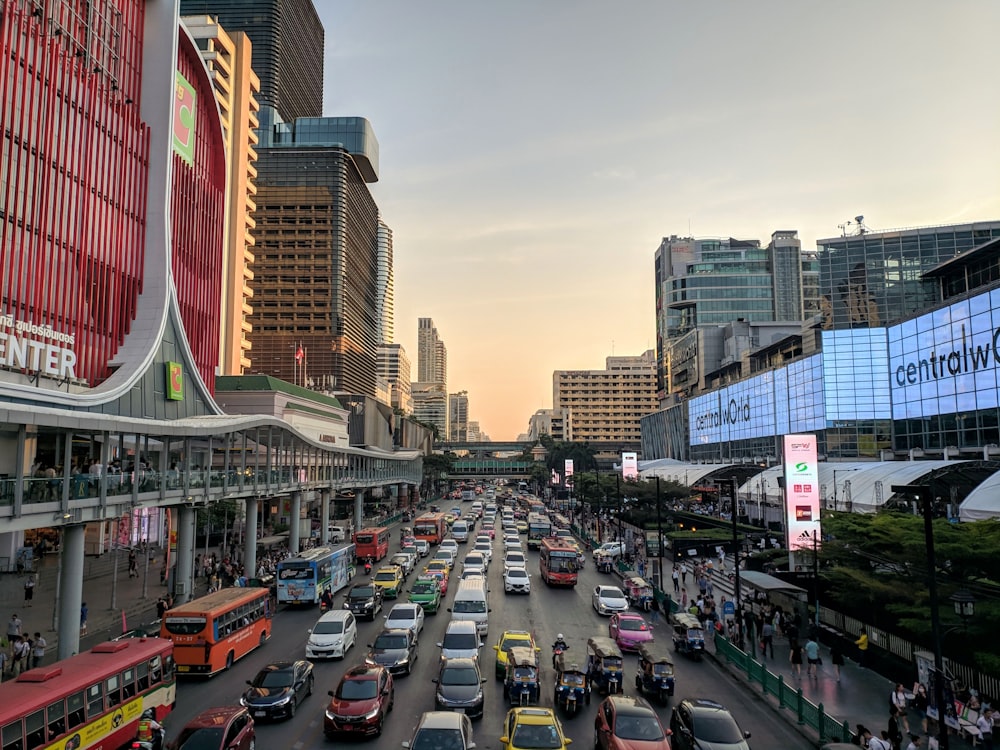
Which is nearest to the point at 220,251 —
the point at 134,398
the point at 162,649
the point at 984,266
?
the point at 134,398

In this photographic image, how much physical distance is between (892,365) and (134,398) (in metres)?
70.7

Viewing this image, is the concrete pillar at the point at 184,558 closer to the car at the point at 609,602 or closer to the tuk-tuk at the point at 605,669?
the car at the point at 609,602

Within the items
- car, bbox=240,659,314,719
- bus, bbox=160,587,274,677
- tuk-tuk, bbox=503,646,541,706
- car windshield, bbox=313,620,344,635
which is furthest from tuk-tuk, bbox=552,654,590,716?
bus, bbox=160,587,274,677

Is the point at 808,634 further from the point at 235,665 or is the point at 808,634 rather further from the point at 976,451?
the point at 976,451

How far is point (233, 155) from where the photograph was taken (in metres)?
101

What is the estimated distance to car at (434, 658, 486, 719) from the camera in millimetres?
19453

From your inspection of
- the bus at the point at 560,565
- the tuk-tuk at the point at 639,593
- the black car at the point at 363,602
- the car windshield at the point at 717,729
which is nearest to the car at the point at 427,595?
the black car at the point at 363,602

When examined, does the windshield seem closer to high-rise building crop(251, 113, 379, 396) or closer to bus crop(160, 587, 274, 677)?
bus crop(160, 587, 274, 677)

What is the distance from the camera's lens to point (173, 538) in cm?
5403

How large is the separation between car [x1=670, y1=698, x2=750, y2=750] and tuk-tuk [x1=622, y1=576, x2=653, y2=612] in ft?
64.6

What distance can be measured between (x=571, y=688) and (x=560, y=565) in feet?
77.8

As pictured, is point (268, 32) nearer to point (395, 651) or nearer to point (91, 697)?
point (395, 651)

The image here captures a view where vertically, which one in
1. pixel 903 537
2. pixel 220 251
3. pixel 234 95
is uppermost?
pixel 234 95

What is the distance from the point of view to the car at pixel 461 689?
766 inches
